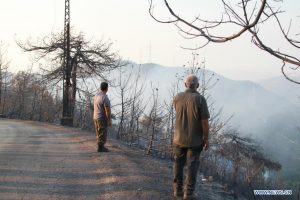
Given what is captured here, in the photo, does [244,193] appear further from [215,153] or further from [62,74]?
[62,74]

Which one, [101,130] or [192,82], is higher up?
[192,82]

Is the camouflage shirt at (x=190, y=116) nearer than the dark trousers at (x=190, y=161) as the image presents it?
Yes

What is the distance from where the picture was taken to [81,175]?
9.92m

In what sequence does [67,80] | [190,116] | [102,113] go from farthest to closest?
1. [67,80]
2. [102,113]
3. [190,116]

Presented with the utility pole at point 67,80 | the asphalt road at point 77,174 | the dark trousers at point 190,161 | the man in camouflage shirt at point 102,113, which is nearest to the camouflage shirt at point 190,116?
the dark trousers at point 190,161

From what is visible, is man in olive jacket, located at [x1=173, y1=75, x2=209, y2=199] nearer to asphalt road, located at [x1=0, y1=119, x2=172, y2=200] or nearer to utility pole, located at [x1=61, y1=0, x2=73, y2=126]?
asphalt road, located at [x1=0, y1=119, x2=172, y2=200]

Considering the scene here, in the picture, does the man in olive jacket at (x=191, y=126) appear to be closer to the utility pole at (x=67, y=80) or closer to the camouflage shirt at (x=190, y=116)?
the camouflage shirt at (x=190, y=116)

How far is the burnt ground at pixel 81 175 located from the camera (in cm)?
841

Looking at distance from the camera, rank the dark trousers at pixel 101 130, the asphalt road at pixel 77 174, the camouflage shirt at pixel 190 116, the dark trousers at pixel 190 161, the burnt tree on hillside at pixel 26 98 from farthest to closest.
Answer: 1. the burnt tree on hillside at pixel 26 98
2. the dark trousers at pixel 101 130
3. the asphalt road at pixel 77 174
4. the dark trousers at pixel 190 161
5. the camouflage shirt at pixel 190 116

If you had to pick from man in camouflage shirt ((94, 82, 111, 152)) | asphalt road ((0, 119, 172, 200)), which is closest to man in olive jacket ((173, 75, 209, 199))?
asphalt road ((0, 119, 172, 200))

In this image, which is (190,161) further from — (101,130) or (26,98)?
(26,98)

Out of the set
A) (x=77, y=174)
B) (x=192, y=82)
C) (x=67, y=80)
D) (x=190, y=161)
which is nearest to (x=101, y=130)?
(x=77, y=174)

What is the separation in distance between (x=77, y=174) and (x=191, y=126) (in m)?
3.33

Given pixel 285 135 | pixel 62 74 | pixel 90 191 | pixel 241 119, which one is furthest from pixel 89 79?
pixel 241 119
